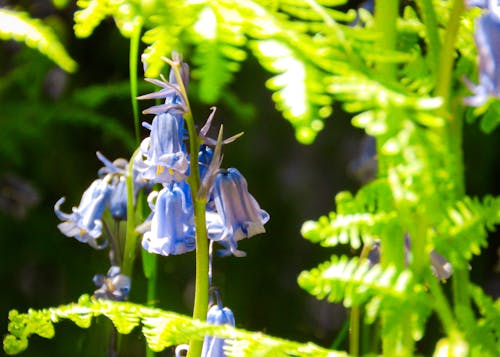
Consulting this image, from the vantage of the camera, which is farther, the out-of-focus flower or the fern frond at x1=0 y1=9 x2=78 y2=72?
the out-of-focus flower

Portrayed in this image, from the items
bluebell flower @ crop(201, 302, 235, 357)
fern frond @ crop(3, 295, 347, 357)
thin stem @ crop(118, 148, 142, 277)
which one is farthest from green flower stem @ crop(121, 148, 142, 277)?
fern frond @ crop(3, 295, 347, 357)

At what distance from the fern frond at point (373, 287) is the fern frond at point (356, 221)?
0.02m

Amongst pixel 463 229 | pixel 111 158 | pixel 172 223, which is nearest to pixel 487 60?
pixel 463 229

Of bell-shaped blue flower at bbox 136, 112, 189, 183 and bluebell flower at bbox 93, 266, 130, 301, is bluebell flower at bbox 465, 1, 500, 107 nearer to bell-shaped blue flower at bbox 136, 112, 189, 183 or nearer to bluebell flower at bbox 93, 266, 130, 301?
bell-shaped blue flower at bbox 136, 112, 189, 183

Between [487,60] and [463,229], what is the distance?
16 cm

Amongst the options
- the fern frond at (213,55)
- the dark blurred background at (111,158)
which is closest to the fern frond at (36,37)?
the fern frond at (213,55)

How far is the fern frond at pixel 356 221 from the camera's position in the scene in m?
0.68

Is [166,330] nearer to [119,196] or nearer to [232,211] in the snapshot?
[232,211]

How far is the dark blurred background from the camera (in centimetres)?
241

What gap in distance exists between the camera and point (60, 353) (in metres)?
2.27

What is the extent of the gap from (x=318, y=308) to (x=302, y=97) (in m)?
2.10

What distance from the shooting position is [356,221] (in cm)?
69

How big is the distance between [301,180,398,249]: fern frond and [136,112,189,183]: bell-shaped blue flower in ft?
1.19

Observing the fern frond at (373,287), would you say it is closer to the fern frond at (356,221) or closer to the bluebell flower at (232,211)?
the fern frond at (356,221)
